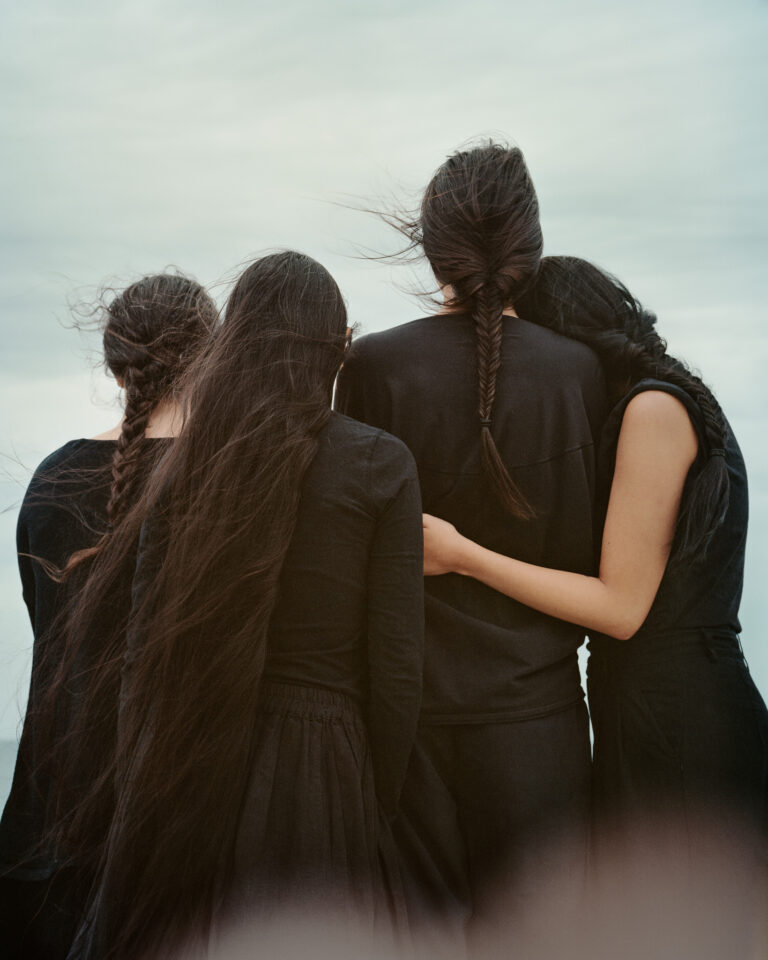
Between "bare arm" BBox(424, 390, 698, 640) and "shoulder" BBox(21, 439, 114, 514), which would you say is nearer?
"bare arm" BBox(424, 390, 698, 640)

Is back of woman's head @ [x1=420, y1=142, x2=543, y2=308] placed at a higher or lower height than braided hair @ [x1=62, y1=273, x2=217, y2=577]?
higher

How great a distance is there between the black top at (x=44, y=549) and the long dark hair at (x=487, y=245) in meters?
0.75

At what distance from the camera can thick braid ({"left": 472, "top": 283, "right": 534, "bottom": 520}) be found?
161 centimetres

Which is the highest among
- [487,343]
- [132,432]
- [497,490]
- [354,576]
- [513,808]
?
[487,343]

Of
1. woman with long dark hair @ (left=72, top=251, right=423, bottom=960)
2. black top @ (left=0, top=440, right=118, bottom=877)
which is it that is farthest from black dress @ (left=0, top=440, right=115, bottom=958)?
woman with long dark hair @ (left=72, top=251, right=423, bottom=960)

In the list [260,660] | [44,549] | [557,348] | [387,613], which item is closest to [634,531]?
[557,348]

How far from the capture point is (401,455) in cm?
143

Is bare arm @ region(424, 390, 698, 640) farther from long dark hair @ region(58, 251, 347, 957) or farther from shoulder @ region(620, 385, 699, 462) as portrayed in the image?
long dark hair @ region(58, 251, 347, 957)

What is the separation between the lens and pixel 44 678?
70.7 inches

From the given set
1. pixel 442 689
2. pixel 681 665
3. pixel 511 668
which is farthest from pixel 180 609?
pixel 681 665

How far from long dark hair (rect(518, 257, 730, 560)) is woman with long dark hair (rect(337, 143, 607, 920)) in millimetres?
53

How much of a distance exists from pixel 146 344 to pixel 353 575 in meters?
0.76

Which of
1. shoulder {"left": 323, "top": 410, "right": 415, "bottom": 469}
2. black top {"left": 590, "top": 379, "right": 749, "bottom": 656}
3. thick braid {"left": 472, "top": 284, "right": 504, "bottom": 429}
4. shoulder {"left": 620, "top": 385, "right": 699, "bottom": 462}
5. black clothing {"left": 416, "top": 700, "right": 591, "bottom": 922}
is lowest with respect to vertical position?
black clothing {"left": 416, "top": 700, "right": 591, "bottom": 922}

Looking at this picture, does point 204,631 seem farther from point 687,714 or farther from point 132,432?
point 687,714
